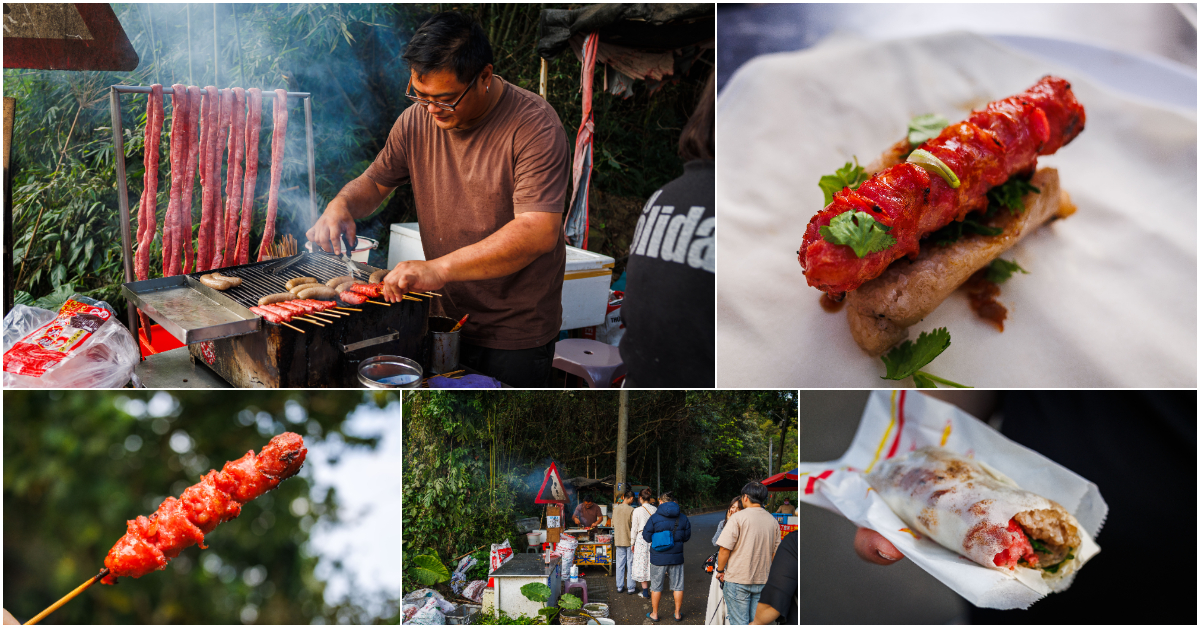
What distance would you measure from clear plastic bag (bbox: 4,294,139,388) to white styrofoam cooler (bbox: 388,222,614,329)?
127cm

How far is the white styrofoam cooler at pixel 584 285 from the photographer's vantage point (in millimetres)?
2744

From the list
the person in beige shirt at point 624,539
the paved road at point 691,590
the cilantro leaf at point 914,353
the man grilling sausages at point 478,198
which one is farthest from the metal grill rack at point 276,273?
the cilantro leaf at point 914,353

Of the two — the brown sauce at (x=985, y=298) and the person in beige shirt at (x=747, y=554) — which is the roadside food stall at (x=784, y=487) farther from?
the brown sauce at (x=985, y=298)

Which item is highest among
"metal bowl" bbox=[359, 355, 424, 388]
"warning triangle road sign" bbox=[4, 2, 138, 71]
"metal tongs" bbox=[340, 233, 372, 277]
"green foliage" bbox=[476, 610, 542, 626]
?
"warning triangle road sign" bbox=[4, 2, 138, 71]

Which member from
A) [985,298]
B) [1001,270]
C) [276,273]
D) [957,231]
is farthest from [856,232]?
[276,273]

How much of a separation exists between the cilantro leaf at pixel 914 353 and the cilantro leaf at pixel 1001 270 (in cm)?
43

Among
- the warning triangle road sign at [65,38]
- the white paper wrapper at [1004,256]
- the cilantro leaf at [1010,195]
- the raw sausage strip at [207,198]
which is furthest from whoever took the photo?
the cilantro leaf at [1010,195]

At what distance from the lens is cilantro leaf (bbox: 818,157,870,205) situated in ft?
9.50

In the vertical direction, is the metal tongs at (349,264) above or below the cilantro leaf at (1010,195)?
below

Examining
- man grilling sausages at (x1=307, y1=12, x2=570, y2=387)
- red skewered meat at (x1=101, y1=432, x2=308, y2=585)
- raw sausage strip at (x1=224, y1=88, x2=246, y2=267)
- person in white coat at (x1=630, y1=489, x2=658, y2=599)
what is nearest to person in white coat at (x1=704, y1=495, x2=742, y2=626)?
person in white coat at (x1=630, y1=489, x2=658, y2=599)

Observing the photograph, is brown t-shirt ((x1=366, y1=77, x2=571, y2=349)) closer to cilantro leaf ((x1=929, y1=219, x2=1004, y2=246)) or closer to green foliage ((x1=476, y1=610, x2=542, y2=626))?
green foliage ((x1=476, y1=610, x2=542, y2=626))

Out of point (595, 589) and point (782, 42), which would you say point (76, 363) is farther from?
point (782, 42)

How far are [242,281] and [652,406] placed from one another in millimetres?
1909

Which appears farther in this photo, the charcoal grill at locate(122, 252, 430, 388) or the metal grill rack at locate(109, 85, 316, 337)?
the metal grill rack at locate(109, 85, 316, 337)
